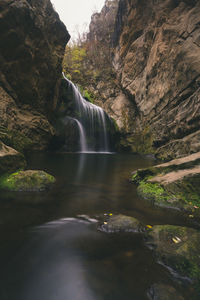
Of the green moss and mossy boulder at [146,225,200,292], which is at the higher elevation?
the green moss

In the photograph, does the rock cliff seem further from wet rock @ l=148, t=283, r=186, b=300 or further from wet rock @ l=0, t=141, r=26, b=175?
wet rock @ l=148, t=283, r=186, b=300

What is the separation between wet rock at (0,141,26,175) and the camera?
15.0 ft

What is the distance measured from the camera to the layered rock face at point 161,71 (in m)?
11.6

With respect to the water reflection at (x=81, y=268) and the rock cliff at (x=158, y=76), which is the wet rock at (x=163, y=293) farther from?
the rock cliff at (x=158, y=76)

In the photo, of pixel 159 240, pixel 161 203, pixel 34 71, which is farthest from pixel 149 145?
pixel 159 240

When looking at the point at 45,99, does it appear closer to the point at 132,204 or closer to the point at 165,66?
the point at 165,66

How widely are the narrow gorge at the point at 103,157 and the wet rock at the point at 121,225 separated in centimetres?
2

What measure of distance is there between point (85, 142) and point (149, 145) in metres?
6.83

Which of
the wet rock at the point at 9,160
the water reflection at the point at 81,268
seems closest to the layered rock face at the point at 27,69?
the wet rock at the point at 9,160

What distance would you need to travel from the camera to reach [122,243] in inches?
87.7

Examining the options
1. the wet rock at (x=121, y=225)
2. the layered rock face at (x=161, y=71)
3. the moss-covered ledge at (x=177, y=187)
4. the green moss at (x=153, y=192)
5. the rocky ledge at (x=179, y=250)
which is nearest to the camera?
the rocky ledge at (x=179, y=250)

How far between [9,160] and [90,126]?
14457 mm

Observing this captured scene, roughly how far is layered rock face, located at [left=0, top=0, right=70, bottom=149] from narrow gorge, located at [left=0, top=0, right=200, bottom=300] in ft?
0.26

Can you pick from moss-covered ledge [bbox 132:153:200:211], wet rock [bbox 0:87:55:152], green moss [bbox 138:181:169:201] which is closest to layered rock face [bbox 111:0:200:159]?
moss-covered ledge [bbox 132:153:200:211]
